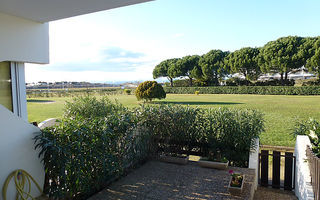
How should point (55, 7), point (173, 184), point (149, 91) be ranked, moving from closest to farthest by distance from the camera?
point (55, 7) < point (173, 184) < point (149, 91)

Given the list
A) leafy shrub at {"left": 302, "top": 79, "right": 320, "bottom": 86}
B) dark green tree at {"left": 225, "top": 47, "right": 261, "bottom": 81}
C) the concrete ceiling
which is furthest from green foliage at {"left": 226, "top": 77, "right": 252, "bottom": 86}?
the concrete ceiling

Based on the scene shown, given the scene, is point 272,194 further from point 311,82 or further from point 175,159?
point 311,82

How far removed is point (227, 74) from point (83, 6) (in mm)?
36753

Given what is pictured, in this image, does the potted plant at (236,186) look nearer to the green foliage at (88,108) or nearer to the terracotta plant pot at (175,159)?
the terracotta plant pot at (175,159)

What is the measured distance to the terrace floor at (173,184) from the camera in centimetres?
294

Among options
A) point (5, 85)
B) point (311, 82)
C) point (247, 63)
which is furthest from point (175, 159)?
point (247, 63)

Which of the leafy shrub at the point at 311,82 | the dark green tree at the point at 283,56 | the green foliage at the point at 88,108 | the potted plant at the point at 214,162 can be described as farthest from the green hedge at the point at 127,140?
the dark green tree at the point at 283,56

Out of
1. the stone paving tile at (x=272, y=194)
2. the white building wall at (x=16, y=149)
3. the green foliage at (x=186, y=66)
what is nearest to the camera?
the white building wall at (x=16, y=149)

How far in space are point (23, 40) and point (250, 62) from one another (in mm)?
33959

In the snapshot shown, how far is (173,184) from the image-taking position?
3303 millimetres

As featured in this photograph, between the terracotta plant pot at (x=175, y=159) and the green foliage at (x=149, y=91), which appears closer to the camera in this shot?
the terracotta plant pot at (x=175, y=159)

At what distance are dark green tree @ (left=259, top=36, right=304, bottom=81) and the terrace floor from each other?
100ft

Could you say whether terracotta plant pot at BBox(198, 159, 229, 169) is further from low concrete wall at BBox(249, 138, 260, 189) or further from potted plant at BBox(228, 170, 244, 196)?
potted plant at BBox(228, 170, 244, 196)

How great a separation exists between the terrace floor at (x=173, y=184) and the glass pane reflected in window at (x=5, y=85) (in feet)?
8.70
